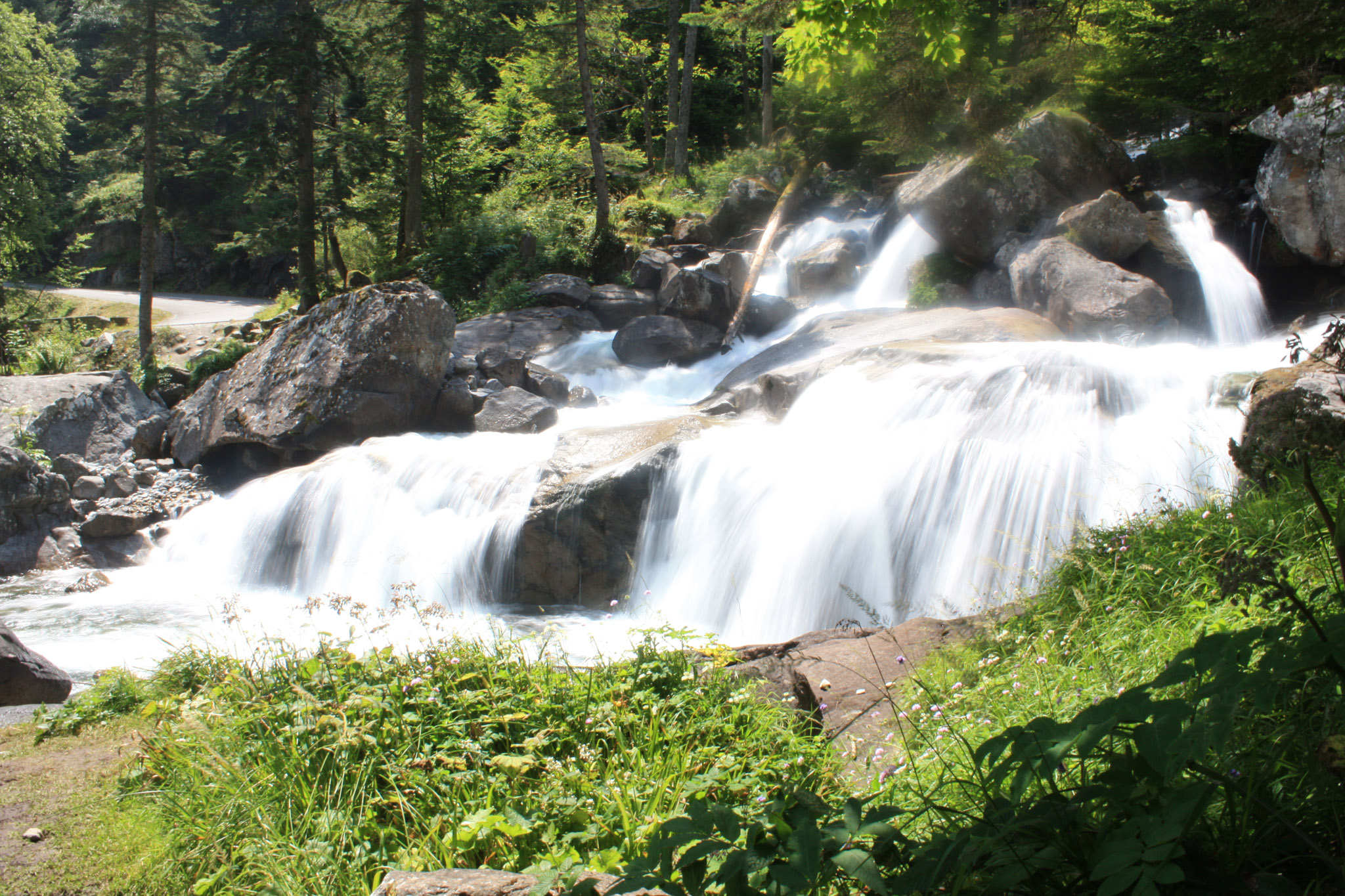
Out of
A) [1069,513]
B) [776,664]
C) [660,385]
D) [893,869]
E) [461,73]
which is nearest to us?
[893,869]

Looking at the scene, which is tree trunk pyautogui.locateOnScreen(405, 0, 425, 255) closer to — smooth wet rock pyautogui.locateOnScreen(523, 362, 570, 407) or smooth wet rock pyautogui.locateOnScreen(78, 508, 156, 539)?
smooth wet rock pyautogui.locateOnScreen(523, 362, 570, 407)

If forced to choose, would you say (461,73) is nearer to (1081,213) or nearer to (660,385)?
(660,385)

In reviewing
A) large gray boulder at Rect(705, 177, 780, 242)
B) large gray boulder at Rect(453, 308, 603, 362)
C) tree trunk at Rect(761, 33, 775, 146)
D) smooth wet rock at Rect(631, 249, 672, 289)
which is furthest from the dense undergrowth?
tree trunk at Rect(761, 33, 775, 146)

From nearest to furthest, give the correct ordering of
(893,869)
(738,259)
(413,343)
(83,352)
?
(893,869)
(413,343)
(738,259)
(83,352)

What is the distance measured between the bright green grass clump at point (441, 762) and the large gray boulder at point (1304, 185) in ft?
38.0

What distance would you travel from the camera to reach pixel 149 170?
1694cm

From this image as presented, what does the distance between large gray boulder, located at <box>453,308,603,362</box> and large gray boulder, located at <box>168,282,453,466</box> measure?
5.98 feet

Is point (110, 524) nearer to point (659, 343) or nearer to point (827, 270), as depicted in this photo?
point (659, 343)

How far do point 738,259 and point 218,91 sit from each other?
37.0 ft

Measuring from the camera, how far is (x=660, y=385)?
14.4 metres

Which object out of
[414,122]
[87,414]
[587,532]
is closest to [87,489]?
[87,414]

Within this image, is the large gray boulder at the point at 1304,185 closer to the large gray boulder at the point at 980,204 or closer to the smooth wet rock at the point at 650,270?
the large gray boulder at the point at 980,204

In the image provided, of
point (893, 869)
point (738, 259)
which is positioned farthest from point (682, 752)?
point (738, 259)

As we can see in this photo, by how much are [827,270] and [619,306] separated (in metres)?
4.30
